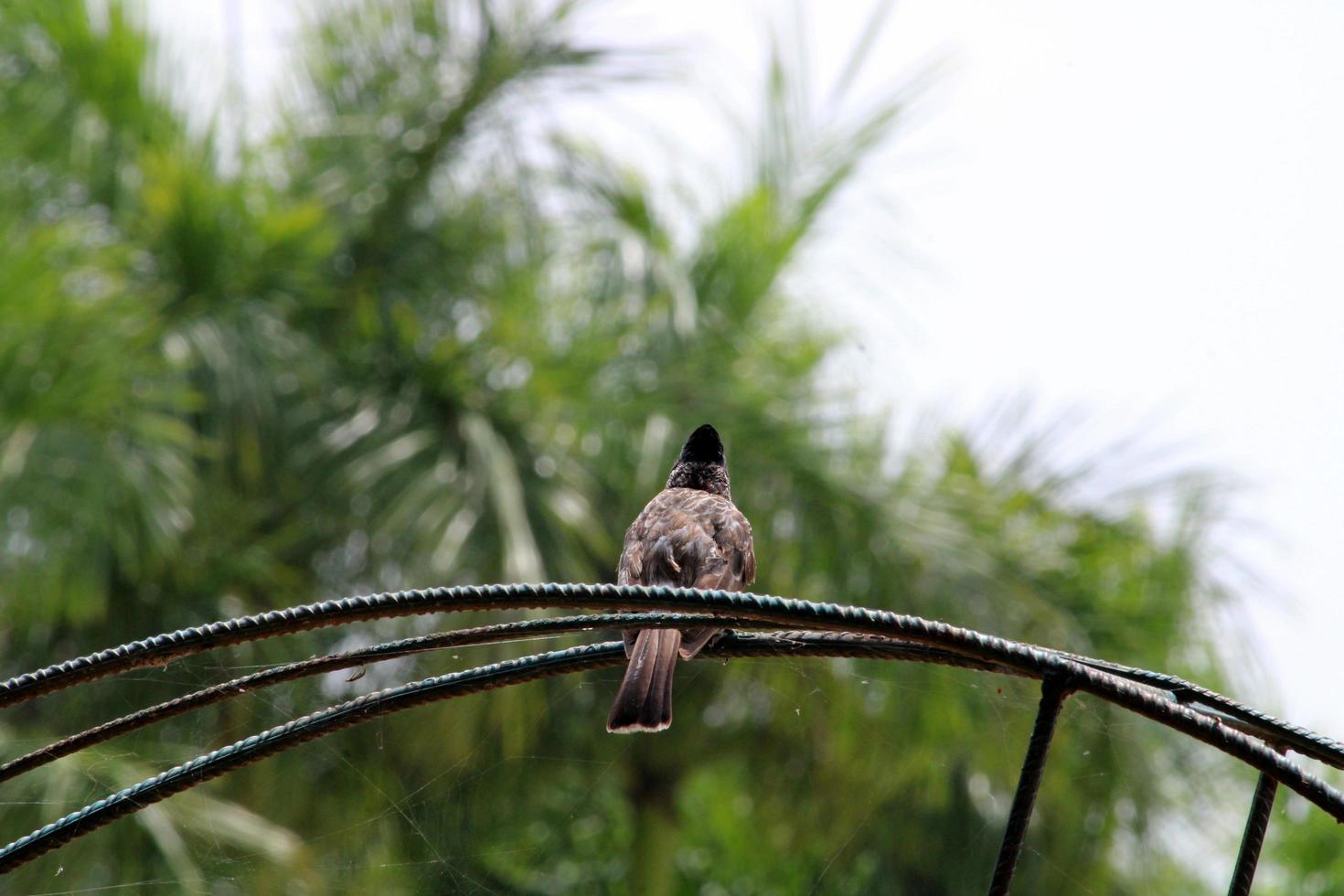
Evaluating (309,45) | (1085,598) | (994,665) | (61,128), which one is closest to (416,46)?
(309,45)

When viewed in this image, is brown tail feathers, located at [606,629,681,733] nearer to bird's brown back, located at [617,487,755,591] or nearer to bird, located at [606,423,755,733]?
bird, located at [606,423,755,733]

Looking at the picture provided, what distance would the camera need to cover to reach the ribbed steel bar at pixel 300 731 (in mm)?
1849

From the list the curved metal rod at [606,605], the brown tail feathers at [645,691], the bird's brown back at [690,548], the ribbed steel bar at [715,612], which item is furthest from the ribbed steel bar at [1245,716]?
the bird's brown back at [690,548]

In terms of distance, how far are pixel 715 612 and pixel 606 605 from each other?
14 cm

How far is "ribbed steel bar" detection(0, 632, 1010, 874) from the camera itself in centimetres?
185

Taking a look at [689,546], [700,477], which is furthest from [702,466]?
[689,546]

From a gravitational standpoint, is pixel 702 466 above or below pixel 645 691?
below

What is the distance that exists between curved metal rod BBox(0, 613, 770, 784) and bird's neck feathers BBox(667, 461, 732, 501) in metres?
1.75

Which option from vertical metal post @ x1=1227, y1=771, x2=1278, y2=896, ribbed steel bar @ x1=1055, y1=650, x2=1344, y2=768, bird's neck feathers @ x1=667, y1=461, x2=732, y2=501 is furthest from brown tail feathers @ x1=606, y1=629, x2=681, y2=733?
bird's neck feathers @ x1=667, y1=461, x2=732, y2=501

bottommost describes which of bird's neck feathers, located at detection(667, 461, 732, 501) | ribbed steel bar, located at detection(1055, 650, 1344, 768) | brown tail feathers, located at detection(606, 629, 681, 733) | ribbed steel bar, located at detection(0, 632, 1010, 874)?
bird's neck feathers, located at detection(667, 461, 732, 501)

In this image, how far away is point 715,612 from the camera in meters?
1.75

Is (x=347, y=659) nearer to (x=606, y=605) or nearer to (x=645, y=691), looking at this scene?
(x=606, y=605)

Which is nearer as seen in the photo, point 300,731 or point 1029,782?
point 1029,782

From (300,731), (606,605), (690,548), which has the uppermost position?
(606,605)
